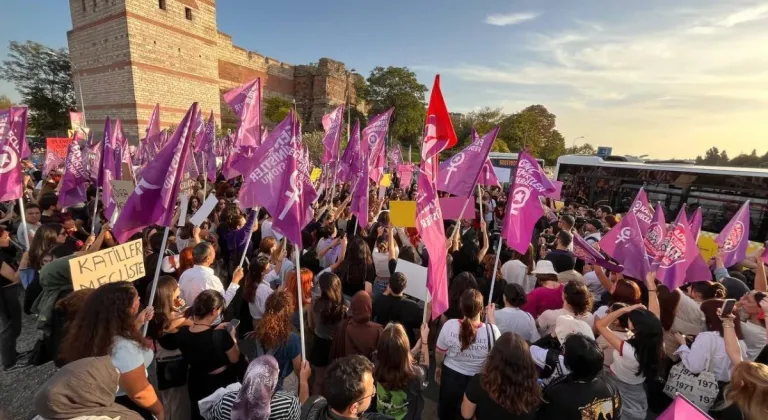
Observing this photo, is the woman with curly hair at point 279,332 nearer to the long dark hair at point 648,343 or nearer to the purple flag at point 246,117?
the long dark hair at point 648,343

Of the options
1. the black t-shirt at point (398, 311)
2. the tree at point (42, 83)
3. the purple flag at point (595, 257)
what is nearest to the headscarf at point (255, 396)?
the black t-shirt at point (398, 311)

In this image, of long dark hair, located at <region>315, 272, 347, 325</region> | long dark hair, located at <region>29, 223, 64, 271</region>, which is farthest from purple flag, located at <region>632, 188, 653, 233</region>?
long dark hair, located at <region>29, 223, 64, 271</region>

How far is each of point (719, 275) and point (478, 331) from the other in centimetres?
460

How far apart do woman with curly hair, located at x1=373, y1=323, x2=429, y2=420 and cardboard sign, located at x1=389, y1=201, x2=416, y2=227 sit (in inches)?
82.4

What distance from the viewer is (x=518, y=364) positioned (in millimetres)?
2104

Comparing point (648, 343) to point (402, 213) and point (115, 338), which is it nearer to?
point (402, 213)

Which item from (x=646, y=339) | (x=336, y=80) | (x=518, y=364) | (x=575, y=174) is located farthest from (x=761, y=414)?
(x=336, y=80)

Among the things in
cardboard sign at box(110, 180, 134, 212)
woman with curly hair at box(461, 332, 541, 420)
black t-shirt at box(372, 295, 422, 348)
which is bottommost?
black t-shirt at box(372, 295, 422, 348)

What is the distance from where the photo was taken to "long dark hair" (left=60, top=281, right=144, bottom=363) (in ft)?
6.98

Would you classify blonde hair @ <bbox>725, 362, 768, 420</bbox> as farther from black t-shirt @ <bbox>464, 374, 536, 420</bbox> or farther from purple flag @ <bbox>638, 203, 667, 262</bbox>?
purple flag @ <bbox>638, 203, 667, 262</bbox>

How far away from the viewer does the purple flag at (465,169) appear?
4125 millimetres

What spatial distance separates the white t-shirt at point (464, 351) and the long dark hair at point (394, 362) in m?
0.45

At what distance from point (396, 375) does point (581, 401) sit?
3.68ft

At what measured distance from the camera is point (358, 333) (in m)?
2.85
